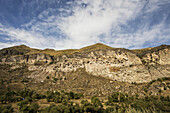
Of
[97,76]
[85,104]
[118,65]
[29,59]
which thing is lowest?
[85,104]

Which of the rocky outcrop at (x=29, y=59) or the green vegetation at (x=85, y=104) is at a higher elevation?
the rocky outcrop at (x=29, y=59)

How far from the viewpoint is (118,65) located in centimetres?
5275

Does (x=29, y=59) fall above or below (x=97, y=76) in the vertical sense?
above

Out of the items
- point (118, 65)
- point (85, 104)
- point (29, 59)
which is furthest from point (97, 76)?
point (29, 59)

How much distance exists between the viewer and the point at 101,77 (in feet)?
169

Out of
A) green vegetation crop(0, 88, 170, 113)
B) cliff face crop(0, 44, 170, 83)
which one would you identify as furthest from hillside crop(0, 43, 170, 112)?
green vegetation crop(0, 88, 170, 113)

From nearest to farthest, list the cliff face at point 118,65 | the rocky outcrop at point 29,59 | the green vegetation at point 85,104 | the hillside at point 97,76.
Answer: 1. the green vegetation at point 85,104
2. the hillside at point 97,76
3. the cliff face at point 118,65
4. the rocky outcrop at point 29,59

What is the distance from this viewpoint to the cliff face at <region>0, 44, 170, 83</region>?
45222 millimetres

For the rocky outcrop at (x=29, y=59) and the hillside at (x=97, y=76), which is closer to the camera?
the hillside at (x=97, y=76)

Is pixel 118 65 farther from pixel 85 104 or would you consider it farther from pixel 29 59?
pixel 29 59

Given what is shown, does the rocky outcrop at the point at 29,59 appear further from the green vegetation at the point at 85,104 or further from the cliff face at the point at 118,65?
the green vegetation at the point at 85,104

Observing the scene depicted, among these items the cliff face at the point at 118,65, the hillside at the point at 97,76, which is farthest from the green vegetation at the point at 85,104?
the cliff face at the point at 118,65

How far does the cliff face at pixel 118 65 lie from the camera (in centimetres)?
4522

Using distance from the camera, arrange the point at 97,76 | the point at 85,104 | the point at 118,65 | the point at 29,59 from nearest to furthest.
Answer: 1. the point at 85,104
2. the point at 97,76
3. the point at 118,65
4. the point at 29,59
